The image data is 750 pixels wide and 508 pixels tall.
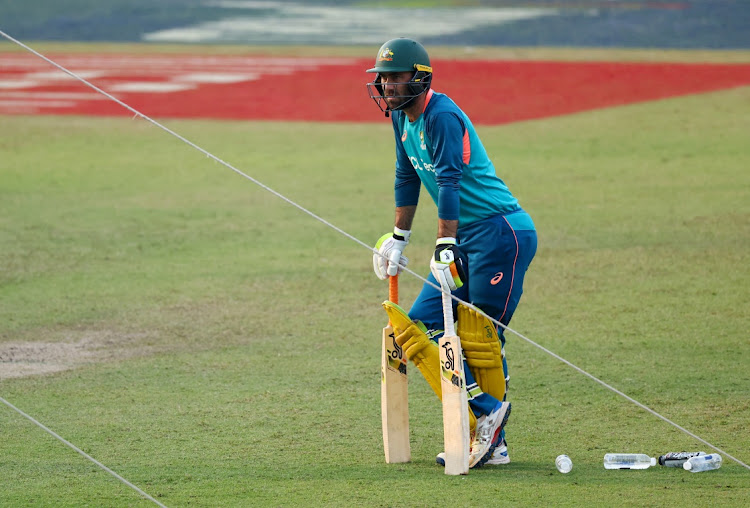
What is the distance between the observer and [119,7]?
3822 cm

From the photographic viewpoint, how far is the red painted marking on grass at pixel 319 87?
1798cm

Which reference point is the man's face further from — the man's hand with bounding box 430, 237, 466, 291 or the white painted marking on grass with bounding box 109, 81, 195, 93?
the white painted marking on grass with bounding box 109, 81, 195, 93

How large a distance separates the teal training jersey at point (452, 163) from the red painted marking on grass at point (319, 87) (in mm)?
11501

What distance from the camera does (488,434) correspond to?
4.99 metres

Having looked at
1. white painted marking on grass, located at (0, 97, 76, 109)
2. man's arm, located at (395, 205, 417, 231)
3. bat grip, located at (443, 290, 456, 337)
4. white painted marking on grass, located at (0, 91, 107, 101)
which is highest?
white painted marking on grass, located at (0, 91, 107, 101)

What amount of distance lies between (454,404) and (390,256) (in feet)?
2.54

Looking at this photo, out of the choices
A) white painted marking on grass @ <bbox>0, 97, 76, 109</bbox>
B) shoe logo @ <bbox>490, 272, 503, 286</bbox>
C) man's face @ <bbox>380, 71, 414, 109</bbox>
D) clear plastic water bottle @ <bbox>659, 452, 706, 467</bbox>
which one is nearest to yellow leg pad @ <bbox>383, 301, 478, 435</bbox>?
shoe logo @ <bbox>490, 272, 503, 286</bbox>

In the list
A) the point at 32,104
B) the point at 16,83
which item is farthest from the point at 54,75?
the point at 32,104

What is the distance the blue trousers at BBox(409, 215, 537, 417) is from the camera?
5.06 m

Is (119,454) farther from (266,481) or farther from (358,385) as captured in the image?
(358,385)

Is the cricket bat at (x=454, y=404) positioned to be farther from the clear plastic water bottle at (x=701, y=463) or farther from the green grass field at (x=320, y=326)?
the clear plastic water bottle at (x=701, y=463)

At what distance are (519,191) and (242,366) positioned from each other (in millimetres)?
5786

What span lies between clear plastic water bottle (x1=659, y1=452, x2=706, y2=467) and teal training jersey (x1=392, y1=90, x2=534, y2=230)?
4.08 ft

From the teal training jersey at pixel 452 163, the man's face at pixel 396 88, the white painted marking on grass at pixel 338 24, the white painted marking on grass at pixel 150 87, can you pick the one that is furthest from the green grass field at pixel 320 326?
the white painted marking on grass at pixel 338 24
